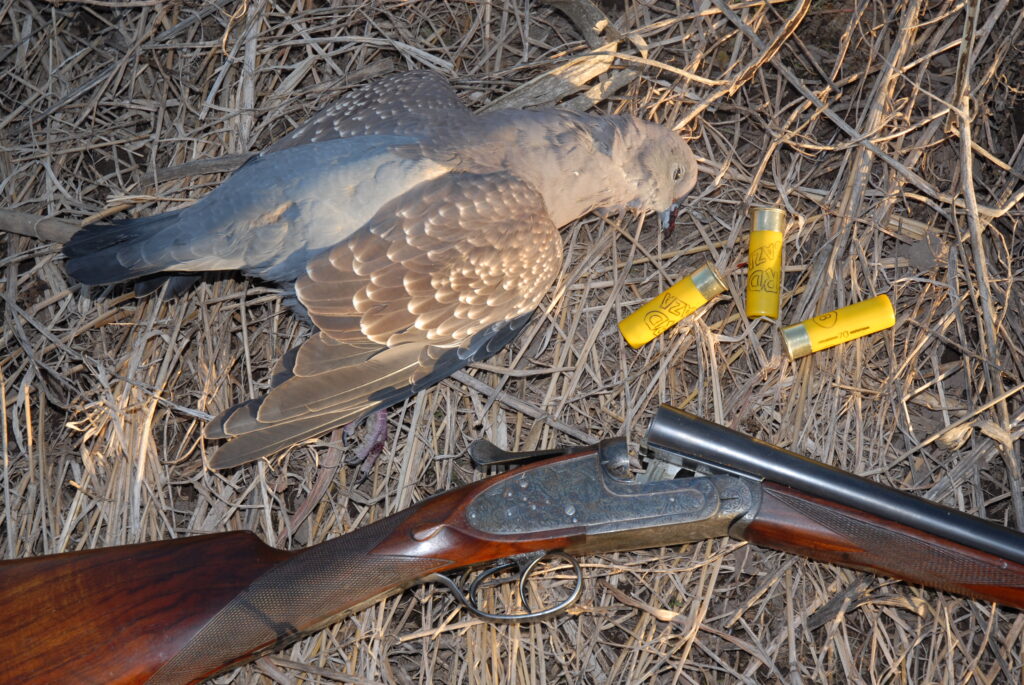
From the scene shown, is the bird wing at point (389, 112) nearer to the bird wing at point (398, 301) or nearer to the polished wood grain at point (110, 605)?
the bird wing at point (398, 301)

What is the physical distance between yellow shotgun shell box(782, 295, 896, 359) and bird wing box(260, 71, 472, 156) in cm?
162

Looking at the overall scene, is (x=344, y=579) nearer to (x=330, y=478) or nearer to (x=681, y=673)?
(x=330, y=478)

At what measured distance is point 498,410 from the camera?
11.2 ft

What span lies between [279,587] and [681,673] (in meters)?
1.65

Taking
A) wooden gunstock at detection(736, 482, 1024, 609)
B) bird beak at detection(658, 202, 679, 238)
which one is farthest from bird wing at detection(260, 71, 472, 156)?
wooden gunstock at detection(736, 482, 1024, 609)

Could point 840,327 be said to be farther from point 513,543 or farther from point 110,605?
point 110,605

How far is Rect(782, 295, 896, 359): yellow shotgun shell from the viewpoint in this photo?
329cm

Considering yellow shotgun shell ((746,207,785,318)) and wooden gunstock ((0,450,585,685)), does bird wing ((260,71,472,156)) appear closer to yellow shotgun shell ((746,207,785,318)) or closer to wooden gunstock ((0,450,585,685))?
yellow shotgun shell ((746,207,785,318))

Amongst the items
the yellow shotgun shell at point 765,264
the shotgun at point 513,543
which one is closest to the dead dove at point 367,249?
the shotgun at point 513,543

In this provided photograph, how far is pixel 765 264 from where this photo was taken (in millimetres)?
3346

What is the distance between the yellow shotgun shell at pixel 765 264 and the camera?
334cm

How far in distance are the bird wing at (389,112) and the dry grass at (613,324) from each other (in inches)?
12.5

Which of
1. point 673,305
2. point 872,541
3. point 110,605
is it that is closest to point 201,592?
point 110,605

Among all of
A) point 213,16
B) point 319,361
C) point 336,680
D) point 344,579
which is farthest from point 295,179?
point 336,680
